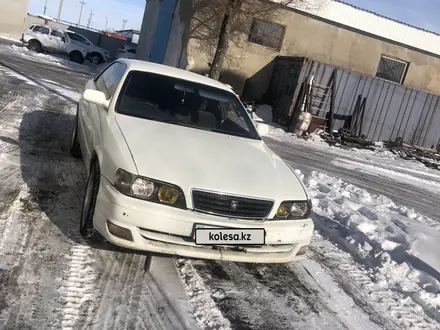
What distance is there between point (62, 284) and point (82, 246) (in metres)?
0.64

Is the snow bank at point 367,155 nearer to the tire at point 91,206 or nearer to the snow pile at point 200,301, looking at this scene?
the snow pile at point 200,301

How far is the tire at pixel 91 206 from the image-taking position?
382 cm

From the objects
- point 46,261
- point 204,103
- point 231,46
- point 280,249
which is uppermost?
point 231,46

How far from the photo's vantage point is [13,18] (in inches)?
1303

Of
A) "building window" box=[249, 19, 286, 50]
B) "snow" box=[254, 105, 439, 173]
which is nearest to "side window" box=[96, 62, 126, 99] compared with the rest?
"snow" box=[254, 105, 439, 173]

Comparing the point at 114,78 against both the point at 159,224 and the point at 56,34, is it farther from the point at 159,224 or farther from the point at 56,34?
the point at 56,34

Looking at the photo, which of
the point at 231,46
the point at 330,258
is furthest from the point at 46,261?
the point at 231,46

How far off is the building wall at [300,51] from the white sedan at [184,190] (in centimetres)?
1524

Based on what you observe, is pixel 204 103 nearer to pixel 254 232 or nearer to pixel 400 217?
pixel 254 232

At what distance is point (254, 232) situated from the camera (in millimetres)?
3625

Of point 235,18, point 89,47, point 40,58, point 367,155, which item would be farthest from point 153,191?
point 89,47

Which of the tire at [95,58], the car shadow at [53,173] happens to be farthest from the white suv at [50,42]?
the car shadow at [53,173]

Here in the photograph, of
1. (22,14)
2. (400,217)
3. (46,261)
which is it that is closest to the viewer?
(46,261)

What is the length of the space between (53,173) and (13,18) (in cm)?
3195
